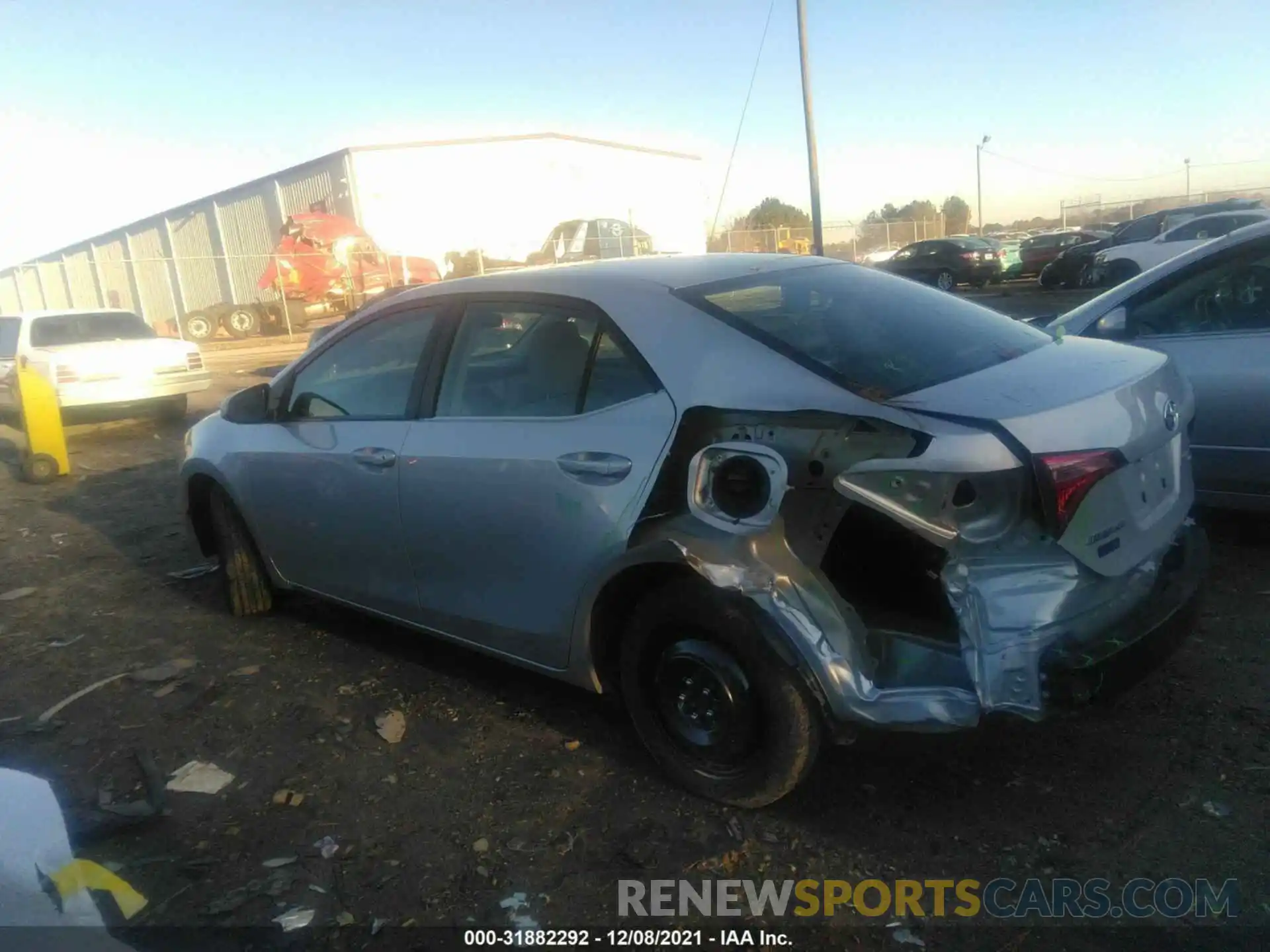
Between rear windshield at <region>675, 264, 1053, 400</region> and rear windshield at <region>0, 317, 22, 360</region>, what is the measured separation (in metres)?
11.7

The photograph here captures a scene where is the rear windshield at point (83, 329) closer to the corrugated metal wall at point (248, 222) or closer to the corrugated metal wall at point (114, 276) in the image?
the corrugated metal wall at point (114, 276)

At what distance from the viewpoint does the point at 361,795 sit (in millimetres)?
3225

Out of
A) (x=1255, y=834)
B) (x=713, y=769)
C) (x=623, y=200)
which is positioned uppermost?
(x=623, y=200)

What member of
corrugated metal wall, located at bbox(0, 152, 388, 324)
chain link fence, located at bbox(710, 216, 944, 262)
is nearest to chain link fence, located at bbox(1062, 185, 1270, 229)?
chain link fence, located at bbox(710, 216, 944, 262)

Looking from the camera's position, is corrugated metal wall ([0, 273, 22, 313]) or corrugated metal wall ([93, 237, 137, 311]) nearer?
corrugated metal wall ([93, 237, 137, 311])

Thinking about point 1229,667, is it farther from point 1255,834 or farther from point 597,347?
point 597,347

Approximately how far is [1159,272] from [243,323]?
26.0m

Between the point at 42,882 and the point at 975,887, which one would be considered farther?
the point at 975,887

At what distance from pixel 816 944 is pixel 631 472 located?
4.51ft

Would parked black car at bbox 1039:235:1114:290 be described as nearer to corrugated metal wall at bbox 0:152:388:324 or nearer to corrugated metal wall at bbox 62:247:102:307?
corrugated metal wall at bbox 0:152:388:324

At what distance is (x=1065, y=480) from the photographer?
7.97 feet

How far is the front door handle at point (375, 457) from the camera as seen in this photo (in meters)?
3.66

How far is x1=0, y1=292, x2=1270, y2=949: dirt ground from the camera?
263 centimetres

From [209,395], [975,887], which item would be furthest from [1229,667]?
[209,395]
